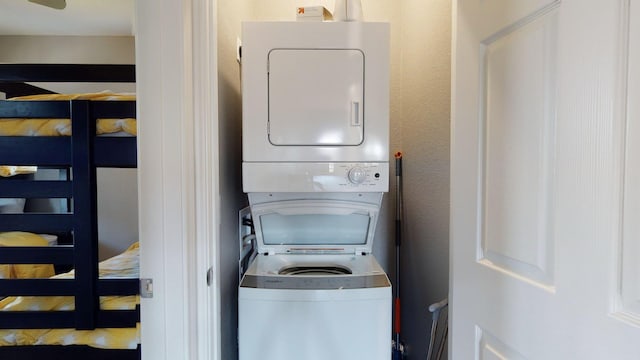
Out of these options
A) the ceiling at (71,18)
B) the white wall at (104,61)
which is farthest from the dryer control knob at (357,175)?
the white wall at (104,61)

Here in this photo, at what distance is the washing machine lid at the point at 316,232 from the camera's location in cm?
162

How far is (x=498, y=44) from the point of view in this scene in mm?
807

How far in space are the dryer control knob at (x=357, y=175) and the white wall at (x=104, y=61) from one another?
2.78 metres

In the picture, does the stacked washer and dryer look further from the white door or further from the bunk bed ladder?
the bunk bed ladder

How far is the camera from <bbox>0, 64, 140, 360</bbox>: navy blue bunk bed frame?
5.02 ft

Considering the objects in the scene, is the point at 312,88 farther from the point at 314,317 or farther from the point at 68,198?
the point at 68,198

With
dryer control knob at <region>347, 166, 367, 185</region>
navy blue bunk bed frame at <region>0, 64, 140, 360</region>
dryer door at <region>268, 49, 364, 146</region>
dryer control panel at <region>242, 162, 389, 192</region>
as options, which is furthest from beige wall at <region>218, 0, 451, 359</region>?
navy blue bunk bed frame at <region>0, 64, 140, 360</region>

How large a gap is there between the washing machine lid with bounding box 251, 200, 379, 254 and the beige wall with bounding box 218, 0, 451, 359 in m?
0.18

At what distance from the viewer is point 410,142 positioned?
1868 mm

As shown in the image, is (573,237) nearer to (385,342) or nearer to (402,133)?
(385,342)

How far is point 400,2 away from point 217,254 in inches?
77.3

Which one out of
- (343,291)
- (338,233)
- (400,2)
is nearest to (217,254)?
(343,291)

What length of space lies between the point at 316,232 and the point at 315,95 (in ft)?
2.42

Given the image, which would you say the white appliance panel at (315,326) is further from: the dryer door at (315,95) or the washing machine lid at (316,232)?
the dryer door at (315,95)
